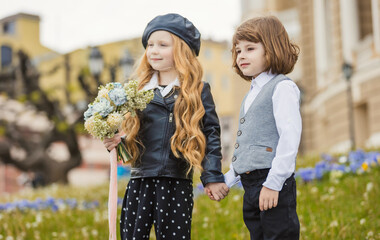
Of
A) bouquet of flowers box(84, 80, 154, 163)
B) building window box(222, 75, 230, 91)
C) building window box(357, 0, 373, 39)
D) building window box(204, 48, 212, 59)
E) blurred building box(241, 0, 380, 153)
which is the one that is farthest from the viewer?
building window box(222, 75, 230, 91)

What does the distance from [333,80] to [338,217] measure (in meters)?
14.7

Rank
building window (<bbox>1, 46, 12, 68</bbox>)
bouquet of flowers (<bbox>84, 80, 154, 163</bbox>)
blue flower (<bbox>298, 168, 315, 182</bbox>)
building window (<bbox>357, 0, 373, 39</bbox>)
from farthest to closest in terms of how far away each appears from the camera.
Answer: building window (<bbox>1, 46, 12, 68</bbox>) → building window (<bbox>357, 0, 373, 39</bbox>) → blue flower (<bbox>298, 168, 315, 182</bbox>) → bouquet of flowers (<bbox>84, 80, 154, 163</bbox>)

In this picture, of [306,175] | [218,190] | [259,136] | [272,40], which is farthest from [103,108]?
[306,175]

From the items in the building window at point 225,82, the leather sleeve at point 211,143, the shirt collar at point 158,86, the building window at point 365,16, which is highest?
the building window at point 365,16

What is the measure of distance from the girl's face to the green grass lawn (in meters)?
1.80

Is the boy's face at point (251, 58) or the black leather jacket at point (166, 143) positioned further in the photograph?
the black leather jacket at point (166, 143)

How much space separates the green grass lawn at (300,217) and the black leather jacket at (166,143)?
1.34 metres

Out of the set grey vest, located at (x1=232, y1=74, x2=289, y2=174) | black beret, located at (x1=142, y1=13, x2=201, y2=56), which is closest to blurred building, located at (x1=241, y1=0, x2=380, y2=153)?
black beret, located at (x1=142, y1=13, x2=201, y2=56)

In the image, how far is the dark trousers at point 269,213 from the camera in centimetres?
312

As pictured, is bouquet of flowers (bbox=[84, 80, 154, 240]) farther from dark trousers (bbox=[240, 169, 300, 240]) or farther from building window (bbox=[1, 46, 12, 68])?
building window (bbox=[1, 46, 12, 68])

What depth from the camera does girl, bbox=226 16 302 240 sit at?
312 centimetres

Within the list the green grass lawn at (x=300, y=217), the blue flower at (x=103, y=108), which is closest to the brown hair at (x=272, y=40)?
the blue flower at (x=103, y=108)

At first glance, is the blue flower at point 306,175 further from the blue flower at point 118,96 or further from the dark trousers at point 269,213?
the blue flower at point 118,96

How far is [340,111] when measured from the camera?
18.5 m
